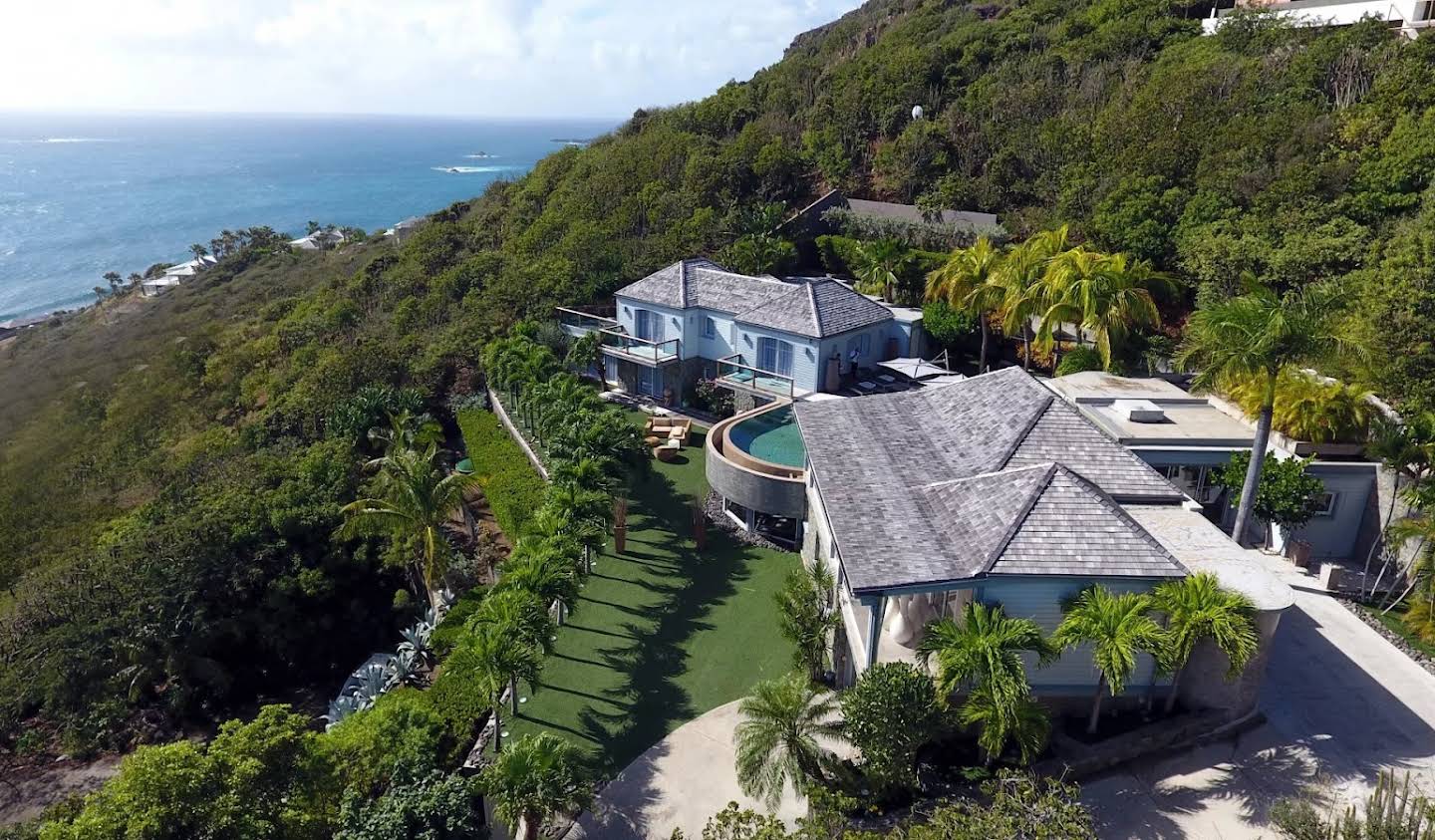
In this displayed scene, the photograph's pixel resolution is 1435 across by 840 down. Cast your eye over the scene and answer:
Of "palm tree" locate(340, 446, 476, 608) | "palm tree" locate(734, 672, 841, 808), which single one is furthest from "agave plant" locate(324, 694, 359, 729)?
"palm tree" locate(734, 672, 841, 808)

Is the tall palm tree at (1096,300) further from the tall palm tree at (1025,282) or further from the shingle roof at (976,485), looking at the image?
the shingle roof at (976,485)

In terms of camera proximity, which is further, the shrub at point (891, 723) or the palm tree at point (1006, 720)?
the shrub at point (891, 723)

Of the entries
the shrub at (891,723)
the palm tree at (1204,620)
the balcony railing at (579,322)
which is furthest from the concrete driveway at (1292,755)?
the balcony railing at (579,322)

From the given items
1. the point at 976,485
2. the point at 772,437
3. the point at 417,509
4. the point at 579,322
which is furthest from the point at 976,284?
the point at 417,509

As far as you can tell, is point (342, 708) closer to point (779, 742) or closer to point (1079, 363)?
point (779, 742)

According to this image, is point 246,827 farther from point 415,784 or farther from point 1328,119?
point 1328,119

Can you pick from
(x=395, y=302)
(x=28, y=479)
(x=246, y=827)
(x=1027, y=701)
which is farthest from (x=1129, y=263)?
(x=28, y=479)

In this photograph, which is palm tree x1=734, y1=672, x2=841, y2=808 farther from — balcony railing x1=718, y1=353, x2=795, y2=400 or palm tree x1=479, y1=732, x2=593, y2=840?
balcony railing x1=718, y1=353, x2=795, y2=400
